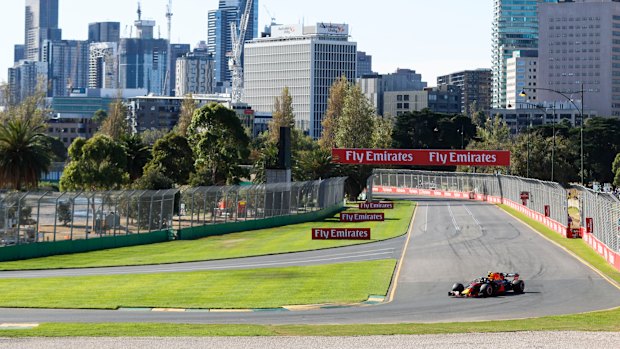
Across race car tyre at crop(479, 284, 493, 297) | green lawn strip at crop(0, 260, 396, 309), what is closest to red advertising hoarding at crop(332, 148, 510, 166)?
green lawn strip at crop(0, 260, 396, 309)

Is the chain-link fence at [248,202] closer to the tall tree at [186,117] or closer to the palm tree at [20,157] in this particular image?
the palm tree at [20,157]

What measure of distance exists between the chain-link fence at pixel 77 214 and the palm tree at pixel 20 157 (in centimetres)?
1790

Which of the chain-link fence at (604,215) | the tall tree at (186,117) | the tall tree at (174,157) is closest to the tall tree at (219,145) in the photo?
the tall tree at (174,157)

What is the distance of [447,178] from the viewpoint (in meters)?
147

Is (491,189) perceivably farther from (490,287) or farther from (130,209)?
(490,287)

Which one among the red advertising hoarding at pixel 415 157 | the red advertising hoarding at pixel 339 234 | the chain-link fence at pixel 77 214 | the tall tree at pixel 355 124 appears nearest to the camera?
the chain-link fence at pixel 77 214

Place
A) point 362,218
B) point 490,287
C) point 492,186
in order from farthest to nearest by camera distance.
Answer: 1. point 492,186
2. point 362,218
3. point 490,287

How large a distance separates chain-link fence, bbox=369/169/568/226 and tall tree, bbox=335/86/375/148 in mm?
6926

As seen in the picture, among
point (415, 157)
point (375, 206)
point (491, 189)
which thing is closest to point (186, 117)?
point (491, 189)

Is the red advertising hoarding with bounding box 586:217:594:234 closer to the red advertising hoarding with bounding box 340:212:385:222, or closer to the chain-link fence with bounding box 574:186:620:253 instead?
the chain-link fence with bounding box 574:186:620:253

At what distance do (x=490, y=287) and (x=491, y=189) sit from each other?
297 feet

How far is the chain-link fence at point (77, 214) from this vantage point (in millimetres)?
55031

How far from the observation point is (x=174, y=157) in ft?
370

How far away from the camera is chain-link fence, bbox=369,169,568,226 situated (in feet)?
247
